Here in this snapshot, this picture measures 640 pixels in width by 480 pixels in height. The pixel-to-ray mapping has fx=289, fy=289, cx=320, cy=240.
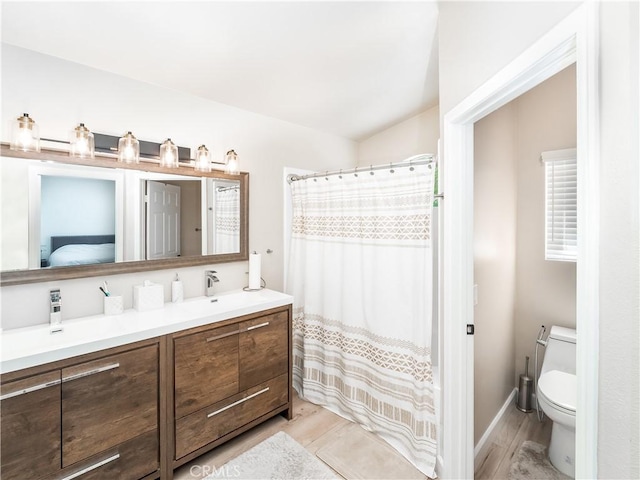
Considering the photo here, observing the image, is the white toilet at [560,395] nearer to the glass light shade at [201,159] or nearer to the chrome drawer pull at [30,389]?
the chrome drawer pull at [30,389]

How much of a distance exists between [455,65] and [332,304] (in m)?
1.73

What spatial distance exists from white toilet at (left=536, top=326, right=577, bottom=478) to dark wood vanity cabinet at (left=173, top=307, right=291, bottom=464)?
5.36 ft

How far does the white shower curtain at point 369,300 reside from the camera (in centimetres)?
178

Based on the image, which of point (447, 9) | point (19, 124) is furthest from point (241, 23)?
point (19, 124)

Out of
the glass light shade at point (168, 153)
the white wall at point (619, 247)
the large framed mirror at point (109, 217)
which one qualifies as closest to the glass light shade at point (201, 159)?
the large framed mirror at point (109, 217)

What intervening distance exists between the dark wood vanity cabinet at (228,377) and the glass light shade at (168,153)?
1.13 meters

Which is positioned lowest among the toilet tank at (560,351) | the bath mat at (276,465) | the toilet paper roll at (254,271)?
the bath mat at (276,465)

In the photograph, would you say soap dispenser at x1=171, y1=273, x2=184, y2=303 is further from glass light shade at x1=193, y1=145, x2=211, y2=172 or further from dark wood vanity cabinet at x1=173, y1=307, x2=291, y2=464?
glass light shade at x1=193, y1=145, x2=211, y2=172

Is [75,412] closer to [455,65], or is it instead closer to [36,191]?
[36,191]

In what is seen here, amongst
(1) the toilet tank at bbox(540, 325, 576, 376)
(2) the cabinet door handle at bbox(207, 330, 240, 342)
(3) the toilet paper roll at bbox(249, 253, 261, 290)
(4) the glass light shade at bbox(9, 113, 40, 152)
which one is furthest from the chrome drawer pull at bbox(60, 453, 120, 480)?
(1) the toilet tank at bbox(540, 325, 576, 376)

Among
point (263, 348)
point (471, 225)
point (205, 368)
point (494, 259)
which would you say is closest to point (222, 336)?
point (205, 368)

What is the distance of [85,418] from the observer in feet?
4.28

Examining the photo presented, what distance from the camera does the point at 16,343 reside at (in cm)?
131

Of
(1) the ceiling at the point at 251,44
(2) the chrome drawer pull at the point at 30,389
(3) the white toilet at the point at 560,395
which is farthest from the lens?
(3) the white toilet at the point at 560,395
